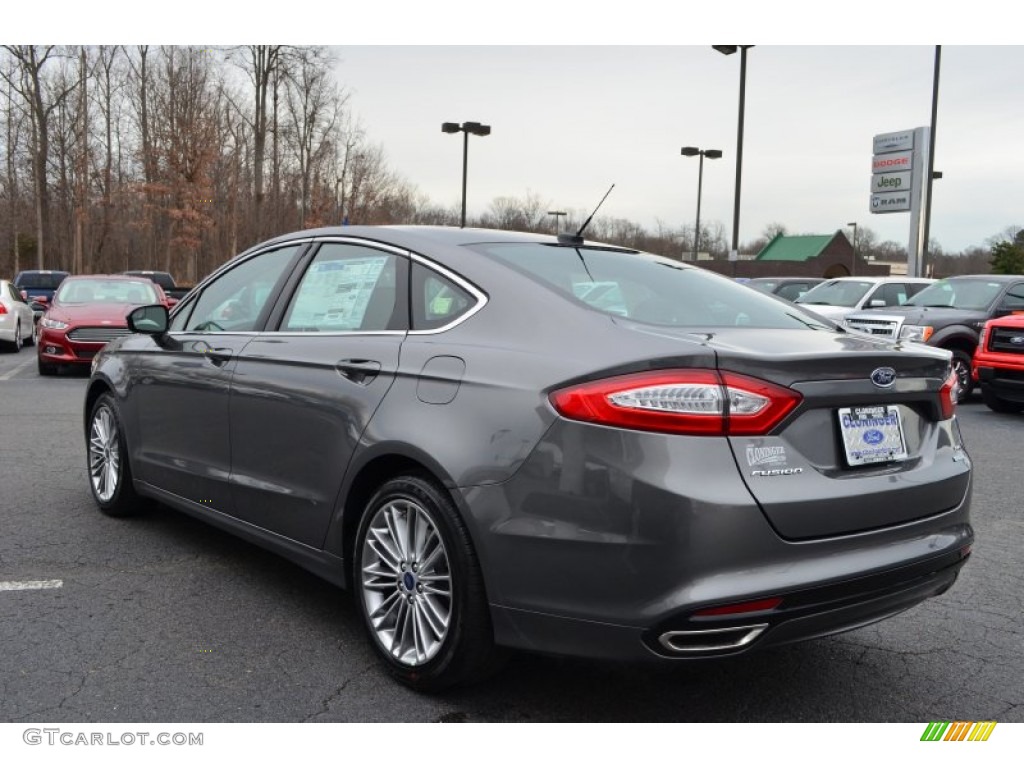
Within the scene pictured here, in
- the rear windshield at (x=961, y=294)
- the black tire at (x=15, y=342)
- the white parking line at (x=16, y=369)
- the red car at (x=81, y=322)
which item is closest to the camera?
the rear windshield at (x=961, y=294)

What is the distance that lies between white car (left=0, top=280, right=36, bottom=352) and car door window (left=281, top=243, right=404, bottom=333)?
1621cm

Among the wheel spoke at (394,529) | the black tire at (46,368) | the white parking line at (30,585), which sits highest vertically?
the wheel spoke at (394,529)

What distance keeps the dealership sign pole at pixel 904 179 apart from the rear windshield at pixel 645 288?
26.7 meters

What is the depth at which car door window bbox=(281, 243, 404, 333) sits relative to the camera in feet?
12.1

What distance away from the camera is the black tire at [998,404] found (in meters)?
11.8

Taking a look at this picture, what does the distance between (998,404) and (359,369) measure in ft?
35.7

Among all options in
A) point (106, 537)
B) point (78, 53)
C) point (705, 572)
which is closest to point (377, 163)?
point (78, 53)

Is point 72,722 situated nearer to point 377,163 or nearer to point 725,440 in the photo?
point 725,440

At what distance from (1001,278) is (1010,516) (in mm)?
8798

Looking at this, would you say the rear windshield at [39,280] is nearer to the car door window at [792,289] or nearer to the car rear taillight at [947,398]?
the car door window at [792,289]

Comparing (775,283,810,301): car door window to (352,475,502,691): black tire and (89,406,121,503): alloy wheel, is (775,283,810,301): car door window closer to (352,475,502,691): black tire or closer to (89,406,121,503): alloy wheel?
(89,406,121,503): alloy wheel

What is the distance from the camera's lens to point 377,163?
4500 cm

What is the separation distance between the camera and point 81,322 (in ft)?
45.6

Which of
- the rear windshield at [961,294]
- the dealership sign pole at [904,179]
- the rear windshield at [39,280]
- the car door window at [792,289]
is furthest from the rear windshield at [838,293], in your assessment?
the rear windshield at [39,280]
